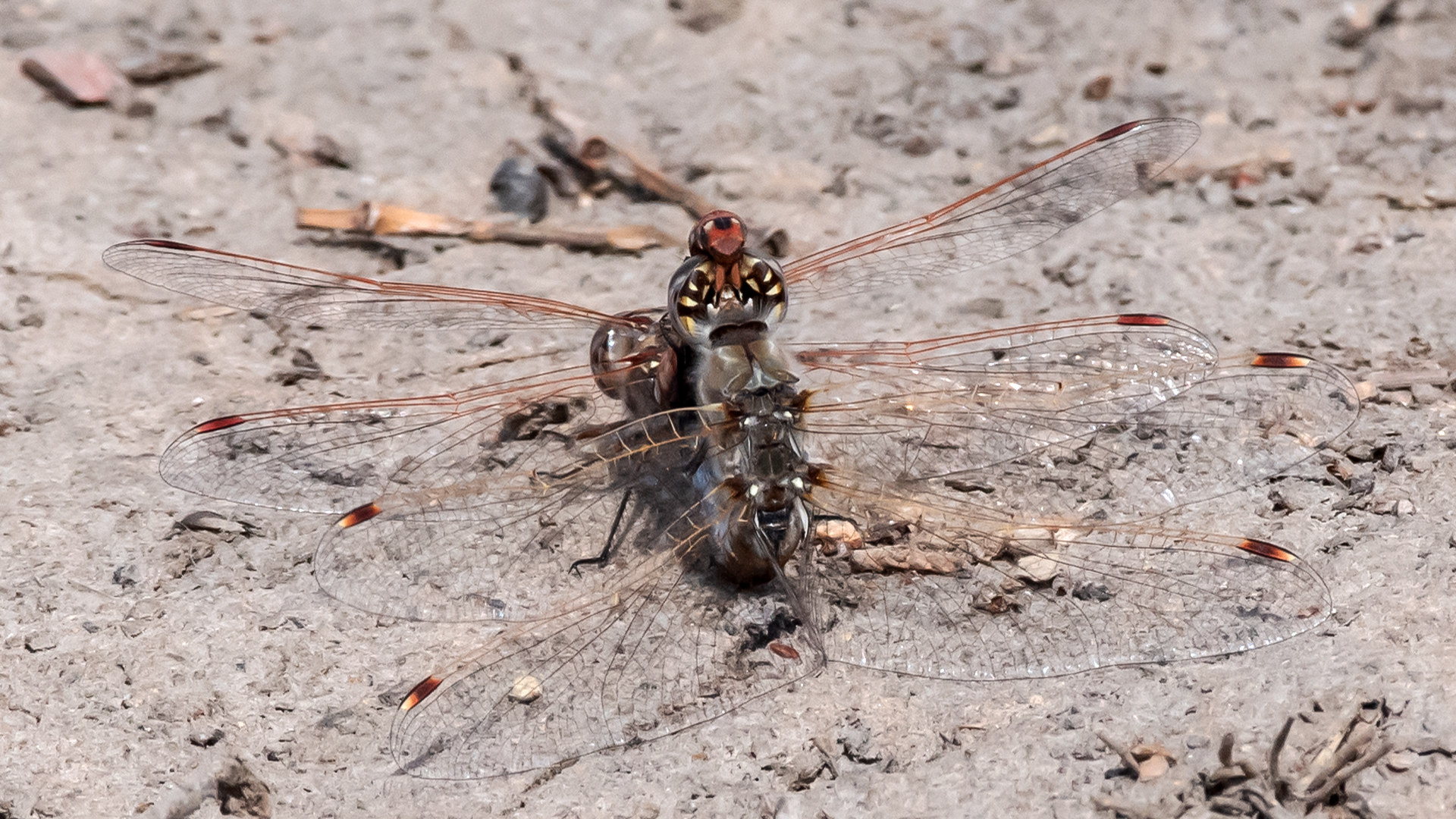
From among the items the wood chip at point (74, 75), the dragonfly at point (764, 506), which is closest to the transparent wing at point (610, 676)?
the dragonfly at point (764, 506)

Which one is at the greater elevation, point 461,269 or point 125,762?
point 461,269

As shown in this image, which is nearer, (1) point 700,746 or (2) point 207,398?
(1) point 700,746

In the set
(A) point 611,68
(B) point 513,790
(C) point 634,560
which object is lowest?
(B) point 513,790

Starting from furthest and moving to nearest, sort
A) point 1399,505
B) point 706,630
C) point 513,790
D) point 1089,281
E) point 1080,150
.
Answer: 1. point 1089,281
2. point 1080,150
3. point 1399,505
4. point 706,630
5. point 513,790

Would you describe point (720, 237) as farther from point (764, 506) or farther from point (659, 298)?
point (659, 298)

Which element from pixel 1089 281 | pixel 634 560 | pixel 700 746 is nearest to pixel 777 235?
pixel 1089 281

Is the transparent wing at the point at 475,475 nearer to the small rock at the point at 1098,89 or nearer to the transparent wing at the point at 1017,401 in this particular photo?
the transparent wing at the point at 1017,401

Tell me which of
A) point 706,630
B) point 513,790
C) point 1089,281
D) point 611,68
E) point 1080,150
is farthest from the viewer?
point 611,68

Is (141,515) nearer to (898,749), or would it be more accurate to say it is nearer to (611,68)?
(898,749)
